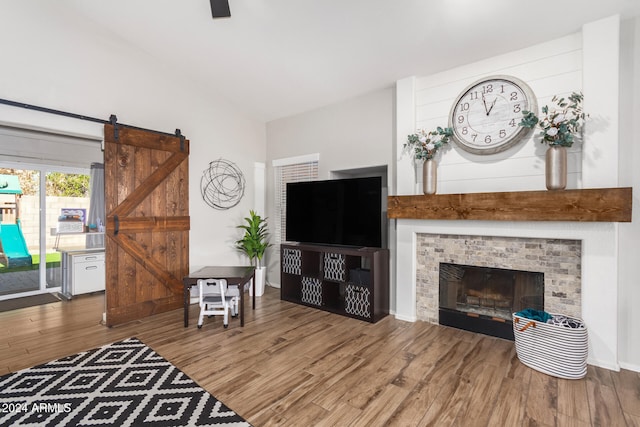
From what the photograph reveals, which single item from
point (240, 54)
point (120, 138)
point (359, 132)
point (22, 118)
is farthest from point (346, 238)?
point (22, 118)

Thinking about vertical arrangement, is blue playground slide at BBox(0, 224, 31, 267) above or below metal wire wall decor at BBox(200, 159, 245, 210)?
below

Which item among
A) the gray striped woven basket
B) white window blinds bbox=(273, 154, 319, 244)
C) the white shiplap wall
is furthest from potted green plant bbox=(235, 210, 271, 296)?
the gray striped woven basket

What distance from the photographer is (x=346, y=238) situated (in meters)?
3.93

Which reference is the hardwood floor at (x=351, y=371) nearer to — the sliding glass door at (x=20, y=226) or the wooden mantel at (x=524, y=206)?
the wooden mantel at (x=524, y=206)

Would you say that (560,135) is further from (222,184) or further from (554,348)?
(222,184)

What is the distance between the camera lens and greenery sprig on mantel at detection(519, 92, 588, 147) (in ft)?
8.49

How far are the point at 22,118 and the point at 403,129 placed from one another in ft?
12.7

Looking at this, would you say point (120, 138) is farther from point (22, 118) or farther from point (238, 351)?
point (238, 351)

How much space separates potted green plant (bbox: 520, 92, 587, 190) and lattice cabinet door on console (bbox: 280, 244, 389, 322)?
5.95ft

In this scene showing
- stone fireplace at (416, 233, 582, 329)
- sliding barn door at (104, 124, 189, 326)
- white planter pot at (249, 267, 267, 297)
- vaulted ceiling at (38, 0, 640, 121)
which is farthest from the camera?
white planter pot at (249, 267, 267, 297)

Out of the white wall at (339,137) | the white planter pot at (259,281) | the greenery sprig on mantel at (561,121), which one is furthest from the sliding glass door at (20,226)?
the greenery sprig on mantel at (561,121)

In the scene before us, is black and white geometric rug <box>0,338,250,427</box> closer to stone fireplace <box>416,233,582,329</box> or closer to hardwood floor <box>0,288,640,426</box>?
hardwood floor <box>0,288,640,426</box>

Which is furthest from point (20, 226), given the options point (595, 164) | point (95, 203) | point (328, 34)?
point (595, 164)

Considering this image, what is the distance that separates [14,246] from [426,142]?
6307 mm
